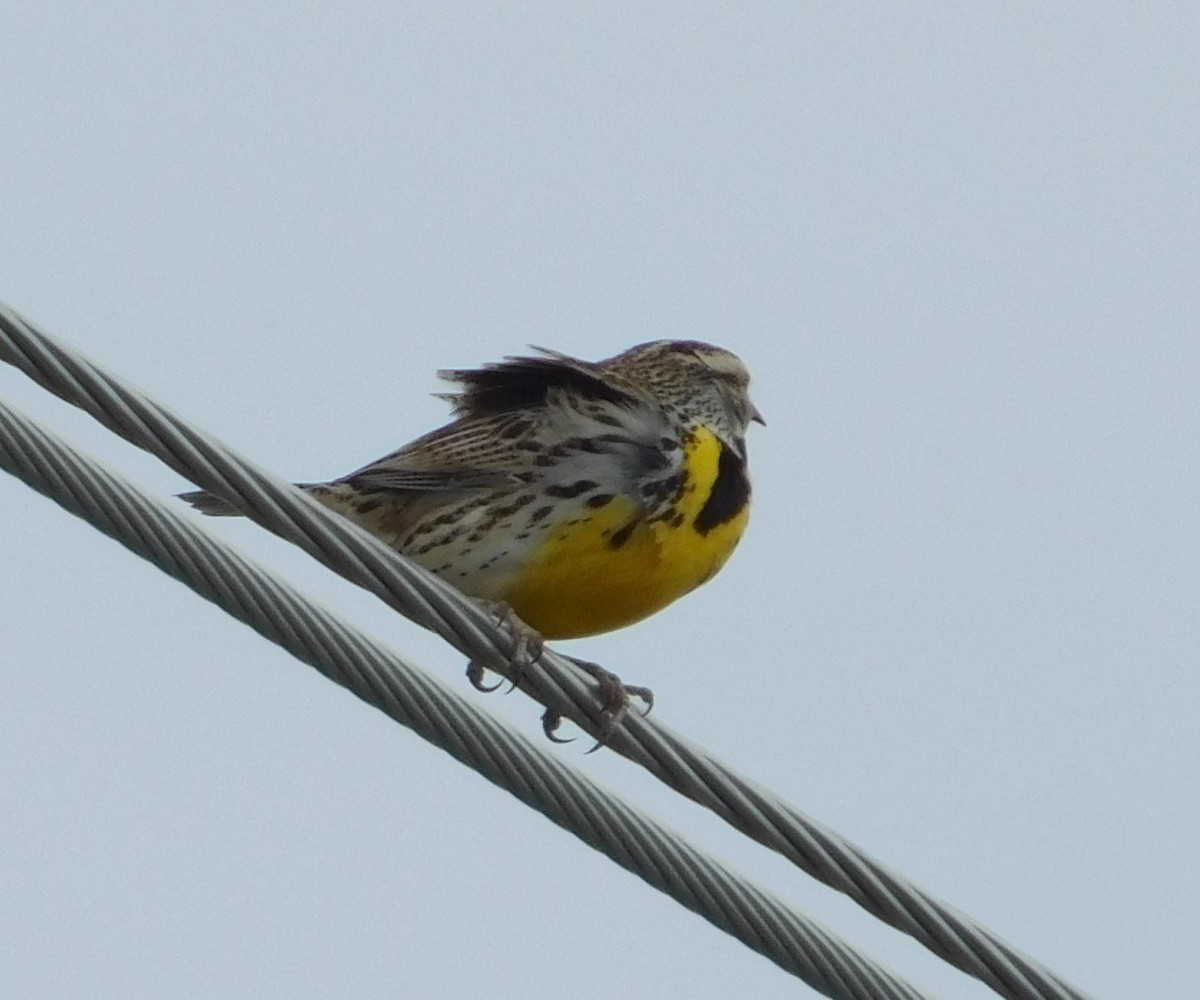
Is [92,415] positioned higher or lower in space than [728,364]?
lower

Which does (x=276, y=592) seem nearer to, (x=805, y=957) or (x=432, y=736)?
(x=432, y=736)

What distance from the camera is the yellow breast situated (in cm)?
730

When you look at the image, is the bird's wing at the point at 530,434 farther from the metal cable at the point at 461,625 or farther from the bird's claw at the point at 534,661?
the metal cable at the point at 461,625

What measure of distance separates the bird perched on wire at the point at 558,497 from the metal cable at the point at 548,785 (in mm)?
2366

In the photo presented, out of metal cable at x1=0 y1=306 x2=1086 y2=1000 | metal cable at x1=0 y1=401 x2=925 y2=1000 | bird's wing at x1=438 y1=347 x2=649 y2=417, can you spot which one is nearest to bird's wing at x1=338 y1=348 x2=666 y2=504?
bird's wing at x1=438 y1=347 x2=649 y2=417

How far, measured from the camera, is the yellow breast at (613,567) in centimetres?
730

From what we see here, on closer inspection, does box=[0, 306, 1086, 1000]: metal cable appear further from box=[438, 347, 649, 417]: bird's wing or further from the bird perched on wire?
box=[438, 347, 649, 417]: bird's wing

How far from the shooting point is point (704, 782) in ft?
16.5

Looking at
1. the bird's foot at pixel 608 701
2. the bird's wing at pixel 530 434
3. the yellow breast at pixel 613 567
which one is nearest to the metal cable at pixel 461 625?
the bird's foot at pixel 608 701

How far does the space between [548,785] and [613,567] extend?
2.51 meters

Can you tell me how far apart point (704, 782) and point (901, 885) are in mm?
469

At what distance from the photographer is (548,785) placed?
15.9ft

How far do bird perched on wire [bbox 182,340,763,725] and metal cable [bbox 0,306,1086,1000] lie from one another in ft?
6.47

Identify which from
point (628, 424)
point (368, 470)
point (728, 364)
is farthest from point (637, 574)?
point (728, 364)
